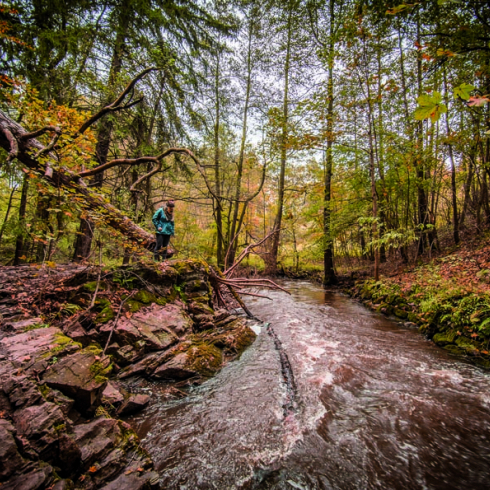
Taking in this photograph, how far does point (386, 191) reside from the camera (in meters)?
10.1

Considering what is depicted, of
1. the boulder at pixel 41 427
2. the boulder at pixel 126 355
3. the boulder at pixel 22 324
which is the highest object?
the boulder at pixel 22 324

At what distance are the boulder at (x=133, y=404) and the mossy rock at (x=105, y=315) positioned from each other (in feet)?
5.00

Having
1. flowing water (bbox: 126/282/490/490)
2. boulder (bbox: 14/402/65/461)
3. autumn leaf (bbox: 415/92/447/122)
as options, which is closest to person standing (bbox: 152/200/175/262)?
flowing water (bbox: 126/282/490/490)

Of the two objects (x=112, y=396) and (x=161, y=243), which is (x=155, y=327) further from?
(x=161, y=243)

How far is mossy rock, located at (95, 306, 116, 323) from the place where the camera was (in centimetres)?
397

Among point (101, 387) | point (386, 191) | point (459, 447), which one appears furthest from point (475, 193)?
point (101, 387)

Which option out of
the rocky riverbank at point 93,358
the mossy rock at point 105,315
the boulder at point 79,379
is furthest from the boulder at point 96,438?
the mossy rock at point 105,315

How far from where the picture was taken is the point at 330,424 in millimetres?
2807

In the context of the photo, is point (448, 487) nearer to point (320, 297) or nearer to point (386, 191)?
point (320, 297)

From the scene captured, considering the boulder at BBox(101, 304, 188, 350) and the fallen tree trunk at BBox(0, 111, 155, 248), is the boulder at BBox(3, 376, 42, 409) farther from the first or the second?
the fallen tree trunk at BBox(0, 111, 155, 248)

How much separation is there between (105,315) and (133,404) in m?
1.77

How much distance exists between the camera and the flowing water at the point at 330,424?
2.19 meters

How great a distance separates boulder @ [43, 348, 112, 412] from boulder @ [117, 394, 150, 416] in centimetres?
52

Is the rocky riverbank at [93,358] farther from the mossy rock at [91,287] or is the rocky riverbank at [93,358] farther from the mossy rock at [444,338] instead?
the mossy rock at [444,338]
